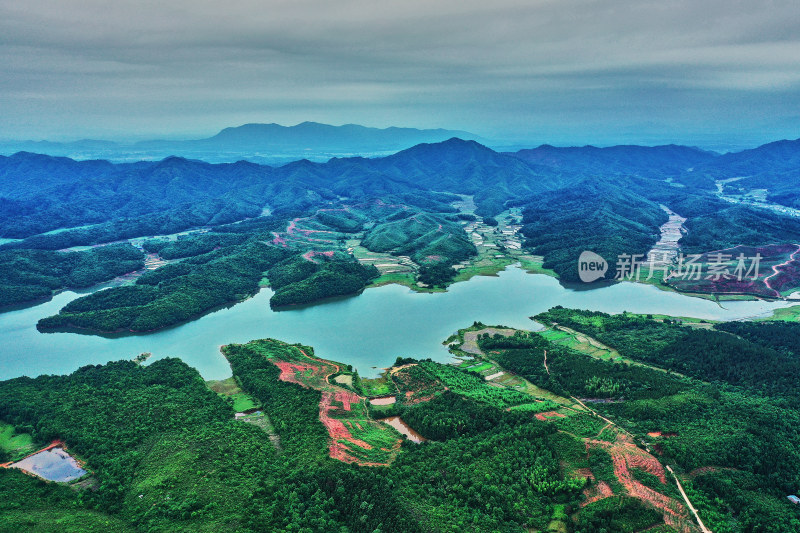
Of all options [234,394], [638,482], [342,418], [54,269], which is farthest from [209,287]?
[638,482]

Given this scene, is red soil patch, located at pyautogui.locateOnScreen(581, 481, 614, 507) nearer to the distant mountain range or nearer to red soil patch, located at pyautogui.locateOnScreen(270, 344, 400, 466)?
red soil patch, located at pyautogui.locateOnScreen(270, 344, 400, 466)

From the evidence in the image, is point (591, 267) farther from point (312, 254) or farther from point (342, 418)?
point (342, 418)

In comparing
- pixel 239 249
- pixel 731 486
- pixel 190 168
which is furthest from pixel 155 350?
pixel 190 168

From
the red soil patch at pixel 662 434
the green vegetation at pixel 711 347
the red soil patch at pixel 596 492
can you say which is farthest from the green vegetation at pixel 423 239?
the red soil patch at pixel 596 492

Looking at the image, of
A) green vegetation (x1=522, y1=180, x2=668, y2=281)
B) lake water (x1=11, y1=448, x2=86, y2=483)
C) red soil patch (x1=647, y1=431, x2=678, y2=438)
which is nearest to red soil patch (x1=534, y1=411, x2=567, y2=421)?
red soil patch (x1=647, y1=431, x2=678, y2=438)

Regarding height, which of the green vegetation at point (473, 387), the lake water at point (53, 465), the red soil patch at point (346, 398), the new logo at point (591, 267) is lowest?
the lake water at point (53, 465)

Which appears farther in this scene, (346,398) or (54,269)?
(54,269)

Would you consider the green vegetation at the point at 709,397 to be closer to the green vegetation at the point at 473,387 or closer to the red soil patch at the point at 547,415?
the red soil patch at the point at 547,415

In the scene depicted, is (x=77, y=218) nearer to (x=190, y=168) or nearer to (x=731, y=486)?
(x=190, y=168)
